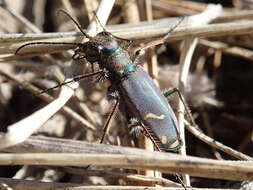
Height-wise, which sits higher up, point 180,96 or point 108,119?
point 180,96

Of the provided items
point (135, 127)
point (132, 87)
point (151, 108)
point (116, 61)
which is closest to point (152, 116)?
point (151, 108)

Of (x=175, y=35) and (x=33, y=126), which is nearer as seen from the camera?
(x=33, y=126)

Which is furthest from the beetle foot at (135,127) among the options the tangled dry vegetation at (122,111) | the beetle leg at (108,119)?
the beetle leg at (108,119)

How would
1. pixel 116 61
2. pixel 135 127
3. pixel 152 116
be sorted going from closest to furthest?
pixel 152 116 → pixel 135 127 → pixel 116 61

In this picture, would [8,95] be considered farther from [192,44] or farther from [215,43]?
[215,43]

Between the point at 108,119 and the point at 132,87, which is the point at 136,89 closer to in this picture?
the point at 132,87

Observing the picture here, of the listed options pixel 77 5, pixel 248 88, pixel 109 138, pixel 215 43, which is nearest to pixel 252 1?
pixel 215 43

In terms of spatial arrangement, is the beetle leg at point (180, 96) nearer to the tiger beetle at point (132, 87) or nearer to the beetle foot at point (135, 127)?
the tiger beetle at point (132, 87)

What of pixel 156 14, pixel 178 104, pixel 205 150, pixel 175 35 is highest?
pixel 156 14
